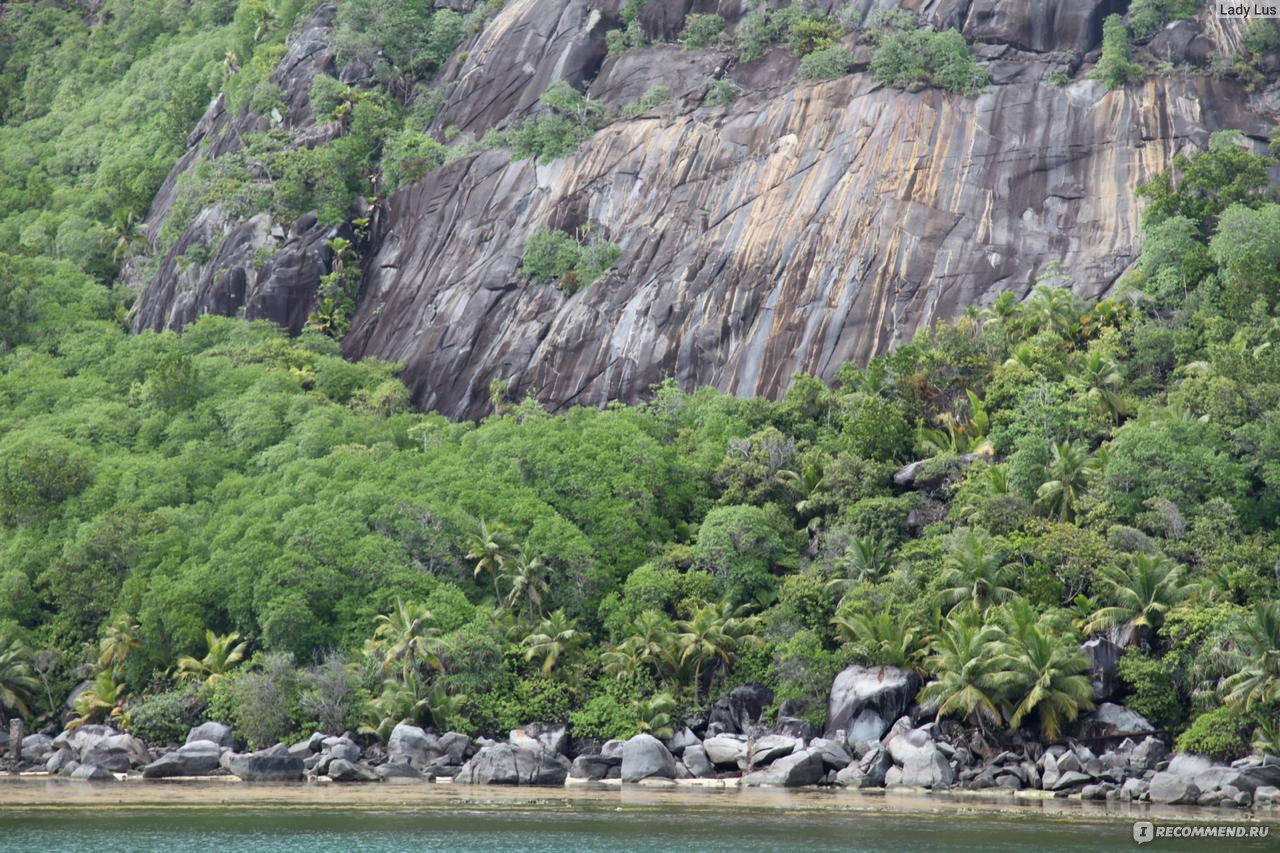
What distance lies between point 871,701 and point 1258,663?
11515mm

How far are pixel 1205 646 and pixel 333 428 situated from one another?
40.9m

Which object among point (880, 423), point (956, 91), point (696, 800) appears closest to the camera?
point (696, 800)

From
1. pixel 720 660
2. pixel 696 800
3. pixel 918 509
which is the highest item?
pixel 918 509

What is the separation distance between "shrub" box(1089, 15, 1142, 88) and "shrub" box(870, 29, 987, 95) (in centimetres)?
570

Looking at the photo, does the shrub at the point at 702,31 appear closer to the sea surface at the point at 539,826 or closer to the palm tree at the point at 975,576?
the palm tree at the point at 975,576

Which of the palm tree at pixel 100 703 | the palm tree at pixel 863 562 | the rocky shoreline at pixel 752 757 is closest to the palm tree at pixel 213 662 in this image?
the palm tree at pixel 100 703

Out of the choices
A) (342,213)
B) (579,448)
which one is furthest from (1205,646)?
(342,213)

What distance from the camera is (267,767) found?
1939 inches

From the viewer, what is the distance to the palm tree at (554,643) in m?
53.4

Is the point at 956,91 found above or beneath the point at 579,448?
above

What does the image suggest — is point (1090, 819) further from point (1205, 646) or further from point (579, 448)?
point (579, 448)

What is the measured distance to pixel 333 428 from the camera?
70.8 metres

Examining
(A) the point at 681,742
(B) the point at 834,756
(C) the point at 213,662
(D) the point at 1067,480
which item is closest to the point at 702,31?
(D) the point at 1067,480

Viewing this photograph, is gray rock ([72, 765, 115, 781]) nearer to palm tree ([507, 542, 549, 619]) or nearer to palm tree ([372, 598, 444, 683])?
palm tree ([372, 598, 444, 683])
